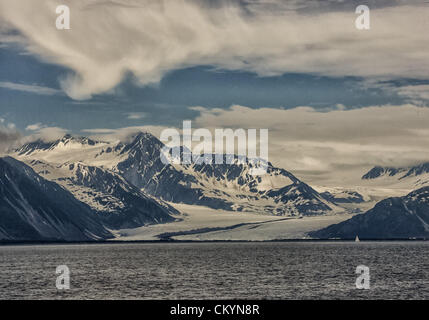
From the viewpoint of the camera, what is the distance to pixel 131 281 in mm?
150500

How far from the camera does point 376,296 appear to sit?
373 feet

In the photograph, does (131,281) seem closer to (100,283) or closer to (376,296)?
(100,283)

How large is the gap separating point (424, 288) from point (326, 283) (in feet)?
67.0
